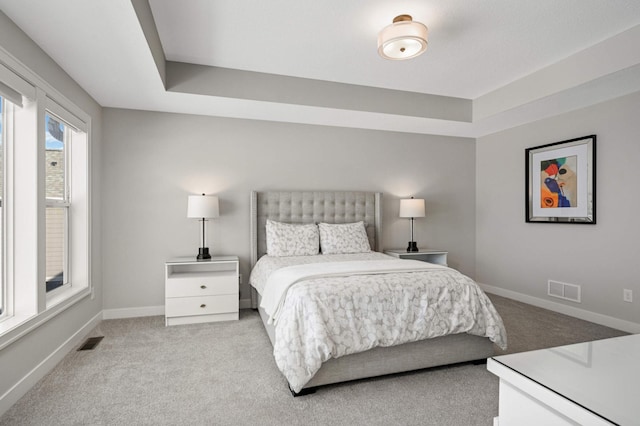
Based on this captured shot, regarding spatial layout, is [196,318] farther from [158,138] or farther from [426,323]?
[426,323]

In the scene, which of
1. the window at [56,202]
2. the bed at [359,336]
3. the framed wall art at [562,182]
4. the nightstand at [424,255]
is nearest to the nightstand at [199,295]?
the bed at [359,336]

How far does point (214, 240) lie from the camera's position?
395 cm

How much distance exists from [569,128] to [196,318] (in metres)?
4.49

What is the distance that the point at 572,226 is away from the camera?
12.4 ft

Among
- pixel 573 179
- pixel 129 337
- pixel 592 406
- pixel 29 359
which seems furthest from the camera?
pixel 573 179

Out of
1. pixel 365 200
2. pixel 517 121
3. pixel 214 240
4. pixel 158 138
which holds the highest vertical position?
pixel 517 121

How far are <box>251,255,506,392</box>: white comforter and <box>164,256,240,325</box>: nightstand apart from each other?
1101 mm

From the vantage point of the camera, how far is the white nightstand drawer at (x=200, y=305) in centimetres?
338

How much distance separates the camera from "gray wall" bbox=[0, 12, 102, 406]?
1983mm

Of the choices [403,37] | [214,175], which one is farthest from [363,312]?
[214,175]

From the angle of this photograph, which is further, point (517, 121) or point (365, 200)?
point (365, 200)

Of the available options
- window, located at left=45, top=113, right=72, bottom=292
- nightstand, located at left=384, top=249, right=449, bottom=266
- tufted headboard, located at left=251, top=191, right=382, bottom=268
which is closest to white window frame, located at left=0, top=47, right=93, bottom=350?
window, located at left=45, top=113, right=72, bottom=292

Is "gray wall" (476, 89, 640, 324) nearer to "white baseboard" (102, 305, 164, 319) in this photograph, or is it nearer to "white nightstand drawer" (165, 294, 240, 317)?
"white nightstand drawer" (165, 294, 240, 317)

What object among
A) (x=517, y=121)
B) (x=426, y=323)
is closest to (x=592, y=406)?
(x=426, y=323)
